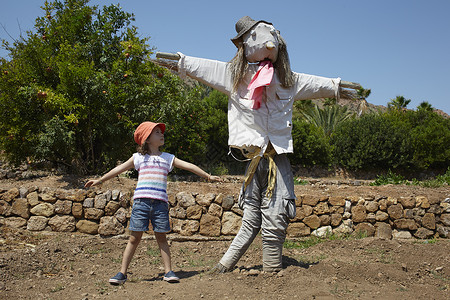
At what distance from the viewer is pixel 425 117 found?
22859 mm

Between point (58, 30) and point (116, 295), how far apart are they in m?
7.05

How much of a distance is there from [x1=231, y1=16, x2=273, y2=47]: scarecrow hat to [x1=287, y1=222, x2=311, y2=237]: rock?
125 inches

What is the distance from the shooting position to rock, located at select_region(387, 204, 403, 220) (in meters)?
6.36

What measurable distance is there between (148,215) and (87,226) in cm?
258

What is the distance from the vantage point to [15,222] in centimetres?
602

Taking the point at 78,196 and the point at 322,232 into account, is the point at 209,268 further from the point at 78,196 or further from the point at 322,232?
the point at 78,196

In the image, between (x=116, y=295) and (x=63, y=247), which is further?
(x=63, y=247)

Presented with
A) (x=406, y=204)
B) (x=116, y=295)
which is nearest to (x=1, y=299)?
(x=116, y=295)

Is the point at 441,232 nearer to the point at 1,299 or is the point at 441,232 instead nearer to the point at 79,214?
the point at 79,214

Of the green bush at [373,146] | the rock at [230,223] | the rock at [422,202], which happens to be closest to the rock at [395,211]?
the rock at [422,202]

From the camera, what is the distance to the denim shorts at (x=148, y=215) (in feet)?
12.1

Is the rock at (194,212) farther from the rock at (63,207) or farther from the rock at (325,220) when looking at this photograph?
the rock at (325,220)

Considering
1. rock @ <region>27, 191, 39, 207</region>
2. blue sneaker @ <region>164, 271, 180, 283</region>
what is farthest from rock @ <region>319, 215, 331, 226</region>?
rock @ <region>27, 191, 39, 207</region>

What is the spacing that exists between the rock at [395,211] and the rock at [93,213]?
444 centimetres
